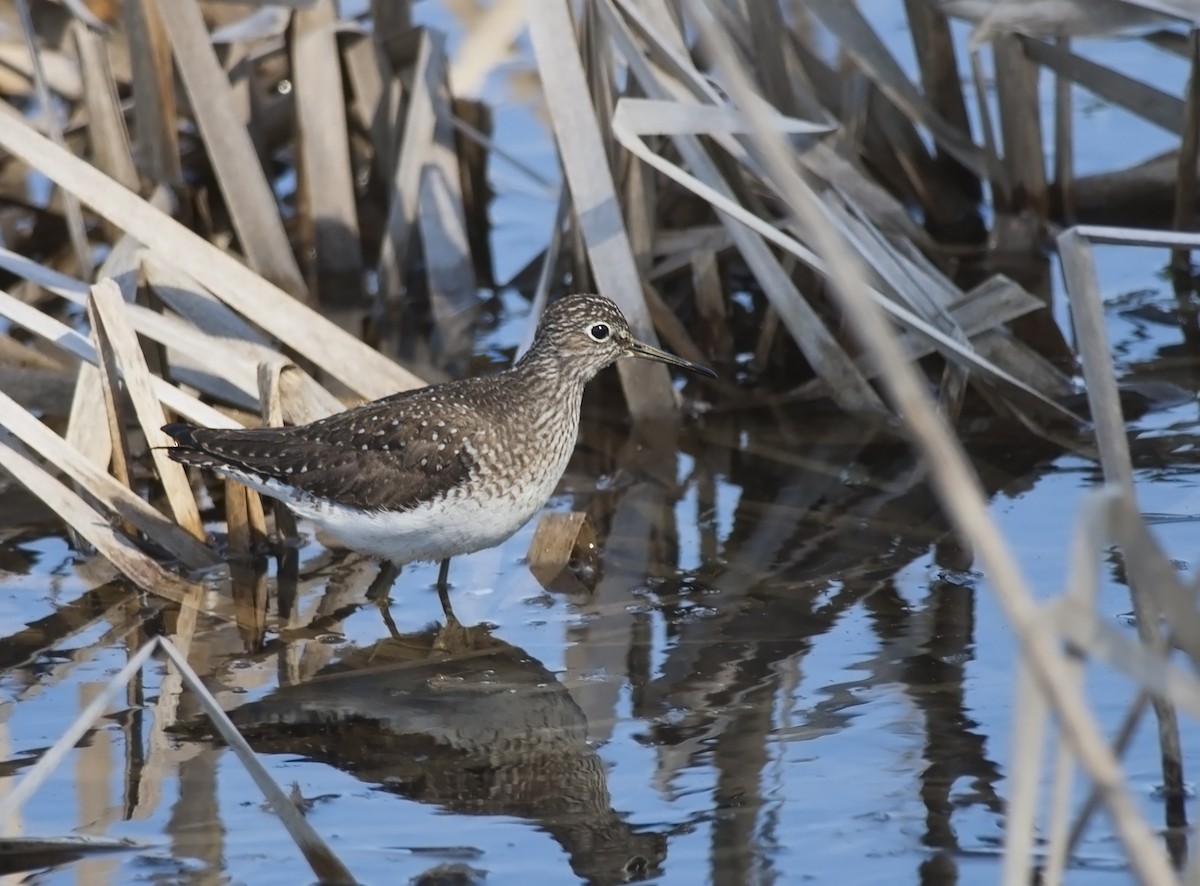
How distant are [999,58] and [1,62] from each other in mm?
6371

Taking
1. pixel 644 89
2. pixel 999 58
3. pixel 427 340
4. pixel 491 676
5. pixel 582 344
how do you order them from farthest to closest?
pixel 427 340 → pixel 999 58 → pixel 644 89 → pixel 582 344 → pixel 491 676

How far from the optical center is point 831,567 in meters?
6.99

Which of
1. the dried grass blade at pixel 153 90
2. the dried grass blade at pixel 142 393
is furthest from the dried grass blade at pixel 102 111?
the dried grass blade at pixel 142 393

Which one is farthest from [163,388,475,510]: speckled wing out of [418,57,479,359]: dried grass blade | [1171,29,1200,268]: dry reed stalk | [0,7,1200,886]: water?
[1171,29,1200,268]: dry reed stalk

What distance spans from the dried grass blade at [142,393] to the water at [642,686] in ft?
1.55

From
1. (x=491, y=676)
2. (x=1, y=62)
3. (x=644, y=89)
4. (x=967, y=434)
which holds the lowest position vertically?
(x=491, y=676)

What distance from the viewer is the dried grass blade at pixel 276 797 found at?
4137mm

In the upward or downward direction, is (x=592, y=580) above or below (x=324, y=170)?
below

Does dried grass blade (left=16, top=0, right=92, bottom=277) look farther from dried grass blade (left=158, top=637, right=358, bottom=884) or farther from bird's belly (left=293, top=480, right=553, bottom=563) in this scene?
dried grass blade (left=158, top=637, right=358, bottom=884)

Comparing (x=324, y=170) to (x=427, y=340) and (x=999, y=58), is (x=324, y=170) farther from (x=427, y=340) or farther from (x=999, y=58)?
(x=999, y=58)

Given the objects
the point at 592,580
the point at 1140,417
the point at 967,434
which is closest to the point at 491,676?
the point at 592,580

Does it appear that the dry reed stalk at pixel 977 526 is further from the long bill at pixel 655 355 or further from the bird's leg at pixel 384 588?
the long bill at pixel 655 355

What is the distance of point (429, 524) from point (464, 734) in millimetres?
1065

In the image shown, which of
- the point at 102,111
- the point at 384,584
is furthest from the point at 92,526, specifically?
the point at 102,111
